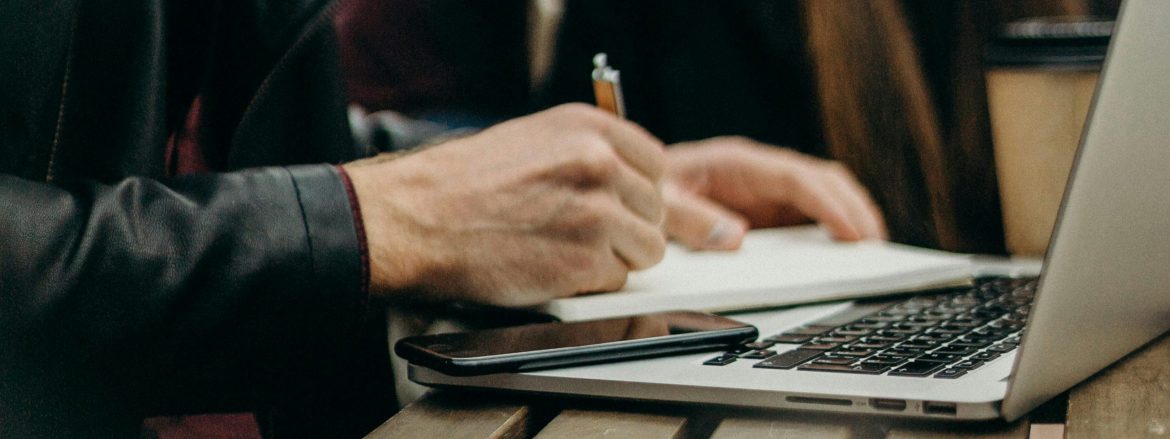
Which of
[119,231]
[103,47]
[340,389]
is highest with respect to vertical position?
[103,47]

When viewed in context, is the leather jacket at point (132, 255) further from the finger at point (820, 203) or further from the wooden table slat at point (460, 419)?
the finger at point (820, 203)

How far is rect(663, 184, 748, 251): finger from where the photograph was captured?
3.04 feet

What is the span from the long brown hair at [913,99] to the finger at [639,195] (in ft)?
3.03

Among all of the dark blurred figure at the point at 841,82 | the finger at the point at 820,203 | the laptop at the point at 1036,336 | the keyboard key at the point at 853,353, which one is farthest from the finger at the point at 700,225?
the dark blurred figure at the point at 841,82

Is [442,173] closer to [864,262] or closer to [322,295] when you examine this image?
[322,295]

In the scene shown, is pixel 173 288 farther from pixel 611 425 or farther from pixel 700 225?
pixel 700 225

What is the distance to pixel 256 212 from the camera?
0.62m

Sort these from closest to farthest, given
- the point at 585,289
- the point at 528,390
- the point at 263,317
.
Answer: the point at 528,390 → the point at 263,317 → the point at 585,289

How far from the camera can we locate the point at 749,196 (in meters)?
1.14

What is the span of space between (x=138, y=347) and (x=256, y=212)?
0.10 m

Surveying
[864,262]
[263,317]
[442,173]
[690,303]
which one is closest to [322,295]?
[263,317]

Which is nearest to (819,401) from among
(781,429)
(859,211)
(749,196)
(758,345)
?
(781,429)

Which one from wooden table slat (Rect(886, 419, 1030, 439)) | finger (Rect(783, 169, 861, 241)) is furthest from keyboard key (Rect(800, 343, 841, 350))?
finger (Rect(783, 169, 861, 241))

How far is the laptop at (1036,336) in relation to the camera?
0.36 meters
